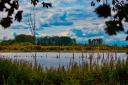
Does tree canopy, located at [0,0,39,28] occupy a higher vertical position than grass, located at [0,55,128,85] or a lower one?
higher

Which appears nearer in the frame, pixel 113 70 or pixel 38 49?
pixel 113 70

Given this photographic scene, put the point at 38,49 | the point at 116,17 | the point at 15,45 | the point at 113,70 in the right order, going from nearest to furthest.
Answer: the point at 116,17, the point at 113,70, the point at 38,49, the point at 15,45

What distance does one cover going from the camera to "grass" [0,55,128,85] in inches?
654

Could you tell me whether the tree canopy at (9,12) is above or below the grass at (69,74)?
above

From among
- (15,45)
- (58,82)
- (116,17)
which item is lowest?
(15,45)

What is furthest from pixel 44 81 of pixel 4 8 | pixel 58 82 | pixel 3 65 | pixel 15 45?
pixel 15 45

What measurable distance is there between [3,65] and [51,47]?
302 feet

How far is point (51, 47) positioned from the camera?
4331 inches

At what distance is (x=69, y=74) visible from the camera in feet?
58.3

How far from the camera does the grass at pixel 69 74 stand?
54.5 ft

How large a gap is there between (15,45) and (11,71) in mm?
98899

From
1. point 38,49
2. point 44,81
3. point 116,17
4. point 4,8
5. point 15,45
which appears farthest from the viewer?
point 15,45

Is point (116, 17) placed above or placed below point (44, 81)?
above

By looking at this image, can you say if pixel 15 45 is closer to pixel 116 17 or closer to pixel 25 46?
pixel 25 46
